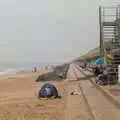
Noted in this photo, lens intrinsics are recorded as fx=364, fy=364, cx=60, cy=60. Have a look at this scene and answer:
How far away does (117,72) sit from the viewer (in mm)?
17516

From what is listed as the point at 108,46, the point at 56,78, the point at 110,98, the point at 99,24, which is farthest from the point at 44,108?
the point at 56,78

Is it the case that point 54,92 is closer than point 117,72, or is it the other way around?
point 54,92

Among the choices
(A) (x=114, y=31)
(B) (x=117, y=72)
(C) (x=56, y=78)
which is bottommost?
(C) (x=56, y=78)

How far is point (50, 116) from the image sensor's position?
1055 centimetres

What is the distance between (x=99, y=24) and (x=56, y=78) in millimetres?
13443

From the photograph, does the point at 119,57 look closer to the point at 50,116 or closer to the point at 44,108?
the point at 44,108

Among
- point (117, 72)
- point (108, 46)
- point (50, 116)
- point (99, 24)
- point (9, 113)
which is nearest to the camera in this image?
point (50, 116)

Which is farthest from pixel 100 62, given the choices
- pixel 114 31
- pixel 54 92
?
pixel 54 92

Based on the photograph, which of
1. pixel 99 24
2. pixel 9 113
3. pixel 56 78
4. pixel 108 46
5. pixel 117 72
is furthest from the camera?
pixel 56 78

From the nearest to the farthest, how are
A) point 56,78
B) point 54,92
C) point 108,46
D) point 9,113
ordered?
point 9,113
point 54,92
point 108,46
point 56,78

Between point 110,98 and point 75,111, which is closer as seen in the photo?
point 75,111

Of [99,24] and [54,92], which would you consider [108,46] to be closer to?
[99,24]

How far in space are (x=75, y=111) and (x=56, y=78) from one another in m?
21.3

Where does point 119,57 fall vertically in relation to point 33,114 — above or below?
above
